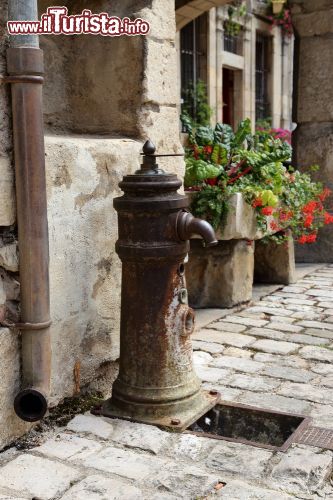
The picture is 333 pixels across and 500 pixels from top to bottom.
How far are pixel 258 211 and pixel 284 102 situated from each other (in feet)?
42.5

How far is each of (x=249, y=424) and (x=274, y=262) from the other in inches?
140

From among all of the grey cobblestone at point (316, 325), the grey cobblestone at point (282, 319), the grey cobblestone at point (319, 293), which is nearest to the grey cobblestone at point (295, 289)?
the grey cobblestone at point (319, 293)

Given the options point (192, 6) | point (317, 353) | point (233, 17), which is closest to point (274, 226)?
point (317, 353)

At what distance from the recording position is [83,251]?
3375 millimetres

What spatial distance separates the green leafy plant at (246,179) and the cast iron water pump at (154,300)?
1.97 m

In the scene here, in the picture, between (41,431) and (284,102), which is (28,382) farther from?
(284,102)

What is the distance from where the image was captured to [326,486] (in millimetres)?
2688

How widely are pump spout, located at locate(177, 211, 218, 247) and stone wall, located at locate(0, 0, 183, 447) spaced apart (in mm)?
479

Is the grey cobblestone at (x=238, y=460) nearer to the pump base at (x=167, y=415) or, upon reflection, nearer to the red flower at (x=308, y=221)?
the pump base at (x=167, y=415)

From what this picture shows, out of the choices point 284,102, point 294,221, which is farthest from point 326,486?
point 284,102

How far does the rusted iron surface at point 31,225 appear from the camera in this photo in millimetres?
2852

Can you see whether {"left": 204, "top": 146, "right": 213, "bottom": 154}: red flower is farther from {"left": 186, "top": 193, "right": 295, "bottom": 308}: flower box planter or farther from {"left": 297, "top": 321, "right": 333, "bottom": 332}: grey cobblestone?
{"left": 297, "top": 321, "right": 333, "bottom": 332}: grey cobblestone

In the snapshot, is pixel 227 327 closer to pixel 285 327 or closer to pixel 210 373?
pixel 285 327

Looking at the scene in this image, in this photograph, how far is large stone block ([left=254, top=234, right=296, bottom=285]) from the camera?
671cm
